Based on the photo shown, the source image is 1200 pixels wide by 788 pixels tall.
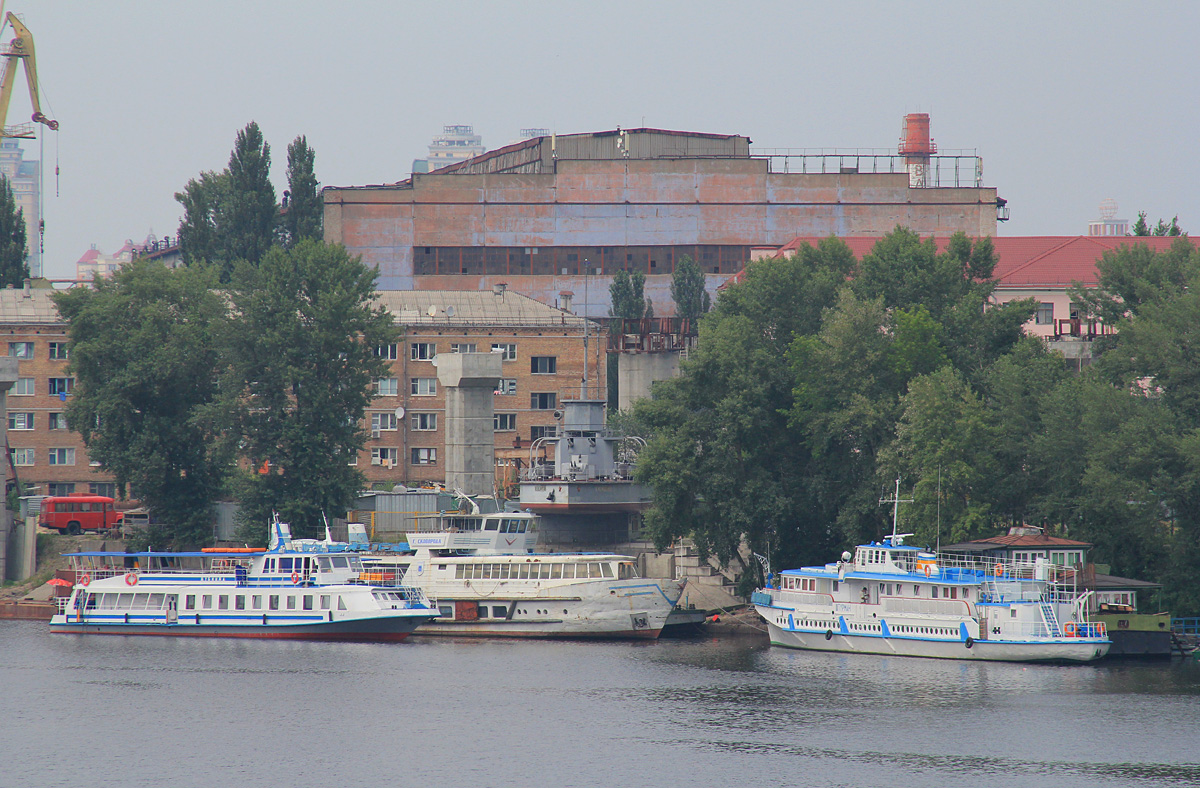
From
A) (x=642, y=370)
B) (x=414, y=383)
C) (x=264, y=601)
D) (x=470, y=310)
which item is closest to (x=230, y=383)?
(x=264, y=601)

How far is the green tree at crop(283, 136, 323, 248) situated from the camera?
119812 mm

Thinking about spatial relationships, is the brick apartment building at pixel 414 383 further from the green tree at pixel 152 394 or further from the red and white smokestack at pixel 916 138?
the red and white smokestack at pixel 916 138

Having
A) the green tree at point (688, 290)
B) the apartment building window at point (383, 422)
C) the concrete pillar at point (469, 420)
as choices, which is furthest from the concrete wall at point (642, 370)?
the green tree at point (688, 290)

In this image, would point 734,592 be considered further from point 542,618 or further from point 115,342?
point 115,342

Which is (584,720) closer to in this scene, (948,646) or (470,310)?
(948,646)

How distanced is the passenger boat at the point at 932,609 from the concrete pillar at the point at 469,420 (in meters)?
20.6

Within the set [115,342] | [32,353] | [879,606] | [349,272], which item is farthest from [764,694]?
[32,353]

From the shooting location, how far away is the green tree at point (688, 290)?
12000 centimetres

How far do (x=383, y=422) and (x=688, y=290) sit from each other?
2860 centimetres

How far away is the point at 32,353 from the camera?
4090 inches

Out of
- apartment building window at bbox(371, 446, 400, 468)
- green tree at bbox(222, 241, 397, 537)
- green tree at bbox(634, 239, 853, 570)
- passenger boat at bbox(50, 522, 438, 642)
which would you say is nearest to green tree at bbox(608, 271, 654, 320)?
apartment building window at bbox(371, 446, 400, 468)

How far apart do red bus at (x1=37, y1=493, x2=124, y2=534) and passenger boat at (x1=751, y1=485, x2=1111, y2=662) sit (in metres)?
44.0

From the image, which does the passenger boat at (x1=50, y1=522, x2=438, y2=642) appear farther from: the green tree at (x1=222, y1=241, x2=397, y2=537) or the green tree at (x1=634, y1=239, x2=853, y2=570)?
the green tree at (x1=634, y1=239, x2=853, y2=570)

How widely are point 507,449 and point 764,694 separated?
5058 cm
